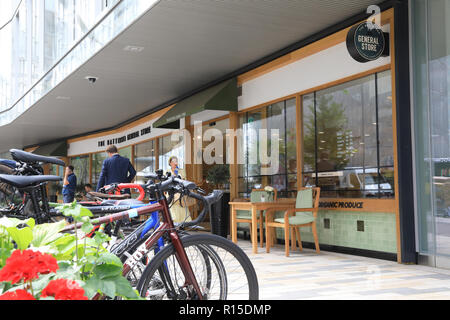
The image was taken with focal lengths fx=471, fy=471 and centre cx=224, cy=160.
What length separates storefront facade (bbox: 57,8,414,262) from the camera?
5773 mm

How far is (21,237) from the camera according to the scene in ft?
3.98

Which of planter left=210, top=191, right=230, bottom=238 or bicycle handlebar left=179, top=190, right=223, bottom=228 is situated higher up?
bicycle handlebar left=179, top=190, right=223, bottom=228

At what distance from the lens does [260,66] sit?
821 cm

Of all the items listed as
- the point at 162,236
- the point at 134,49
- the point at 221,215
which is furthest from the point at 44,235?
the point at 221,215

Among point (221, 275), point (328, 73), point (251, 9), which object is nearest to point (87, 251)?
point (221, 275)

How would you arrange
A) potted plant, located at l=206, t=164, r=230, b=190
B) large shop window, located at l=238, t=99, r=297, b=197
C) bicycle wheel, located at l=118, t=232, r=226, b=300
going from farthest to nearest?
1. potted plant, located at l=206, t=164, r=230, b=190
2. large shop window, located at l=238, t=99, r=297, b=197
3. bicycle wheel, located at l=118, t=232, r=226, b=300

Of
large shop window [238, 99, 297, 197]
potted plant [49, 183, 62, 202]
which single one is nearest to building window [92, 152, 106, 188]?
potted plant [49, 183, 62, 202]

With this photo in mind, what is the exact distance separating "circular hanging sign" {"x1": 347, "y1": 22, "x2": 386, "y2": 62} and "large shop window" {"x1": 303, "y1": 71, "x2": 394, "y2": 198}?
0.43 metres

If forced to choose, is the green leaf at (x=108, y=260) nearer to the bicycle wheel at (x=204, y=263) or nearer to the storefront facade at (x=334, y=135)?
the bicycle wheel at (x=204, y=263)

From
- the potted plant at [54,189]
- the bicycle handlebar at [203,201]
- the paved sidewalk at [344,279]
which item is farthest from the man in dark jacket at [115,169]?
the potted plant at [54,189]

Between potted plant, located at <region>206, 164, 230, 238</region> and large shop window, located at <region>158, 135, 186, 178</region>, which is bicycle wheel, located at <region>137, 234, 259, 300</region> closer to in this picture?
potted plant, located at <region>206, 164, 230, 238</region>

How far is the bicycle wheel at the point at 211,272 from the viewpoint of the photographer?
79.1 inches

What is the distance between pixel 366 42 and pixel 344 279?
2.75m

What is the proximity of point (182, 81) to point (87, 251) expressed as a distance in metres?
8.61
